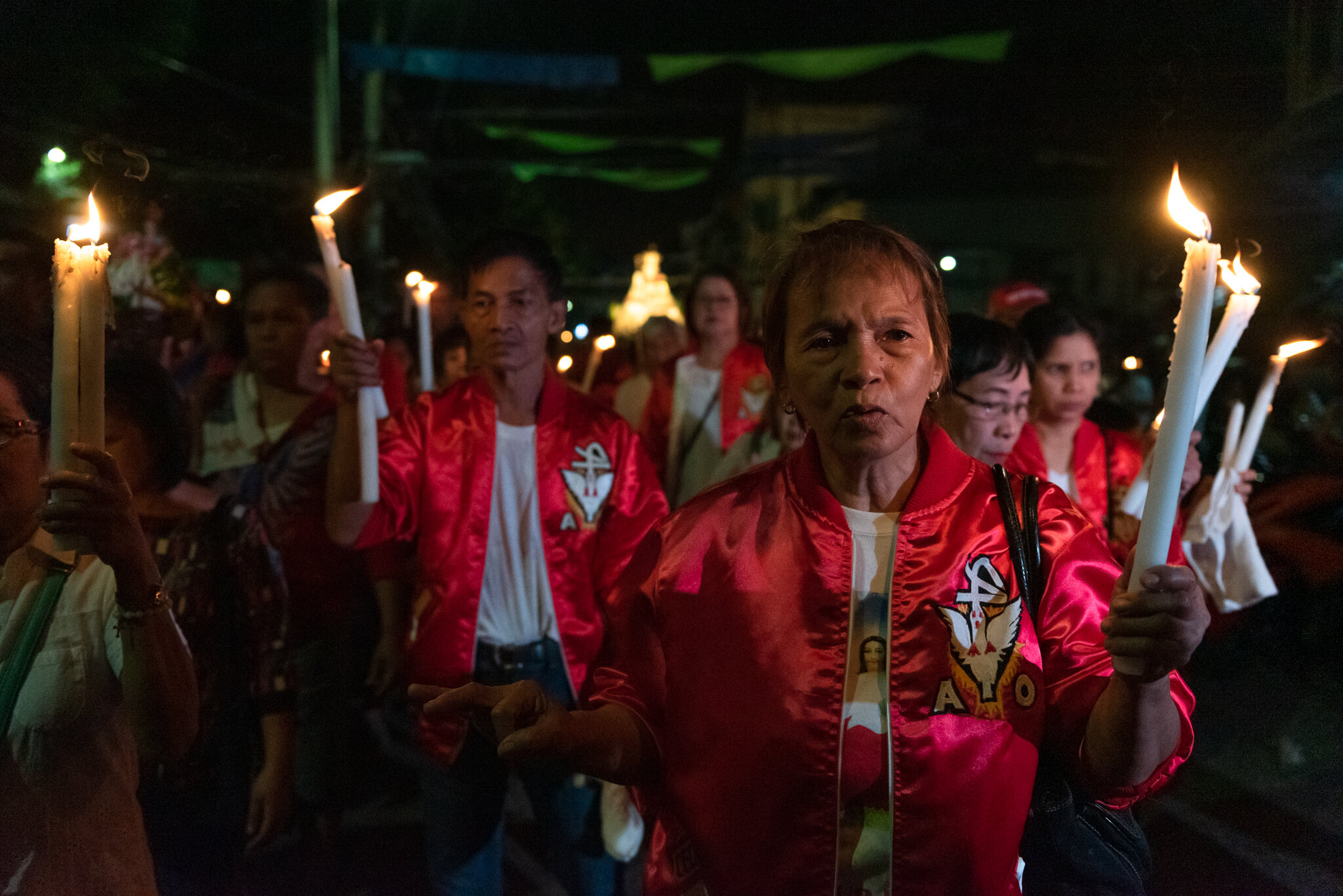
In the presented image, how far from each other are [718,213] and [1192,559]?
16600 mm

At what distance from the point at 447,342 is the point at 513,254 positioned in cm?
322

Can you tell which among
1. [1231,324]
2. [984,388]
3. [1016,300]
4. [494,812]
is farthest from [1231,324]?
[1016,300]

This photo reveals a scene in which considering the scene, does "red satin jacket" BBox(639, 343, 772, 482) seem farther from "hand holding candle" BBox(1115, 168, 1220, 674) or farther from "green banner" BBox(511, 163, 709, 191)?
"green banner" BBox(511, 163, 709, 191)

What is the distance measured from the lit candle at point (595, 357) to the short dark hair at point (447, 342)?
1270mm

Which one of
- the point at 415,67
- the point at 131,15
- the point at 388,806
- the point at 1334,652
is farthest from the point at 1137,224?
the point at 131,15

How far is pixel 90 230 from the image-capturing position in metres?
1.54

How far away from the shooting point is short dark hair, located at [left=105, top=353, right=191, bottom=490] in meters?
2.20

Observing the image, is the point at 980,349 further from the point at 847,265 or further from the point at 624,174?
the point at 624,174

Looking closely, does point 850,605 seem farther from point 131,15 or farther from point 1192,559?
point 131,15

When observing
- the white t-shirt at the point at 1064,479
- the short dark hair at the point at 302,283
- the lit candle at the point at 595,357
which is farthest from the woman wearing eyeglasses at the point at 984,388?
the lit candle at the point at 595,357

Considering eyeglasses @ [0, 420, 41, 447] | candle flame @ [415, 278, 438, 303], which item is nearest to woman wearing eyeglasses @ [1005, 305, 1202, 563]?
candle flame @ [415, 278, 438, 303]

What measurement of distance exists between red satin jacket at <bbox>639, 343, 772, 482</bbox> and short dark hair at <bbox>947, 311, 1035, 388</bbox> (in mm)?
1874

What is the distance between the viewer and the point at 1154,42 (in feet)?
10.2

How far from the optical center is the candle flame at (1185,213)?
1.21 metres
